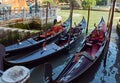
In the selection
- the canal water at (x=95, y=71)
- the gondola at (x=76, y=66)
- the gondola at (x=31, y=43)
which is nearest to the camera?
the gondola at (x=76, y=66)

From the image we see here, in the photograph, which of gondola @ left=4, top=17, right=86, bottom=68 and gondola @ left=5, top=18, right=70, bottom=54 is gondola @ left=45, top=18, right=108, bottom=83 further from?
gondola @ left=5, top=18, right=70, bottom=54

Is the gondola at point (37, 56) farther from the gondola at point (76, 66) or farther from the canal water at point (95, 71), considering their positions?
the gondola at point (76, 66)

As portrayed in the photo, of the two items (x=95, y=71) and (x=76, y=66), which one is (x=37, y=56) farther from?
(x=95, y=71)

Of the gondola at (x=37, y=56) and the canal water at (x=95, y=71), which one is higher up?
the gondola at (x=37, y=56)

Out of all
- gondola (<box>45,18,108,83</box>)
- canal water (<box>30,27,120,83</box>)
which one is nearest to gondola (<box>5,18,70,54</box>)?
canal water (<box>30,27,120,83</box>)

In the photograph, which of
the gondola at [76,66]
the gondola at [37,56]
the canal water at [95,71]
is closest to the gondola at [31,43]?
the gondola at [37,56]

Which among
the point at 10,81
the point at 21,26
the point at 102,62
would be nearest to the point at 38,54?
the point at 102,62

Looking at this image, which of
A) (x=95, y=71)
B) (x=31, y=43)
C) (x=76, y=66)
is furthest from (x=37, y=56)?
(x=95, y=71)

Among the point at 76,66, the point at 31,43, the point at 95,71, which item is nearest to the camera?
the point at 76,66

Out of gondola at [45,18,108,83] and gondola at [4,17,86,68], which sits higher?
gondola at [45,18,108,83]

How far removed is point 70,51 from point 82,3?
24526mm

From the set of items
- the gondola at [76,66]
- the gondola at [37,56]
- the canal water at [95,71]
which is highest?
the gondola at [76,66]

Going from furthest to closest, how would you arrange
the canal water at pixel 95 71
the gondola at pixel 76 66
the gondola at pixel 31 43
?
the gondola at pixel 31 43 < the canal water at pixel 95 71 < the gondola at pixel 76 66

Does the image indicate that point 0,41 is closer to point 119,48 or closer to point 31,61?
point 31,61
